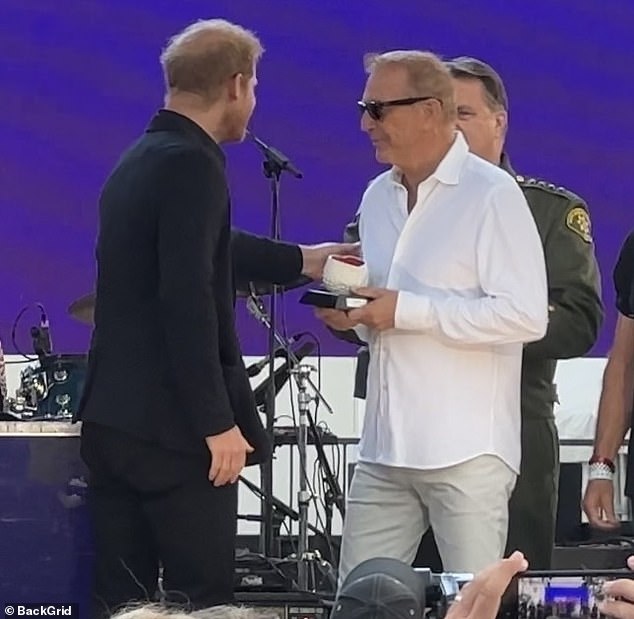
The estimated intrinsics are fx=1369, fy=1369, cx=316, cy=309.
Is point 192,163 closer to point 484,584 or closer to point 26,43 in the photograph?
point 484,584

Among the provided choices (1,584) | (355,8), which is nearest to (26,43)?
(355,8)

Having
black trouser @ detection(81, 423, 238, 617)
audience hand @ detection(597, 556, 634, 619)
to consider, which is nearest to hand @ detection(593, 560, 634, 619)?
audience hand @ detection(597, 556, 634, 619)

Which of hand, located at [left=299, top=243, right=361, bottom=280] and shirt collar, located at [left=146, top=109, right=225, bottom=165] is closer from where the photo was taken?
shirt collar, located at [left=146, top=109, right=225, bottom=165]

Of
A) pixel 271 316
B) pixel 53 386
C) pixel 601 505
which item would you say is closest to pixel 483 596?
pixel 601 505

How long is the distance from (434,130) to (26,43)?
8.42ft

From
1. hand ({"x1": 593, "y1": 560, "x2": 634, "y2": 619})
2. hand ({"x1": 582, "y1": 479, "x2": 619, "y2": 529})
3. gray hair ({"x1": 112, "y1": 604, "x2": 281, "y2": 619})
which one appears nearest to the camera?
gray hair ({"x1": 112, "y1": 604, "x2": 281, "y2": 619})

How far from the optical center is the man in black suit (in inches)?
89.0

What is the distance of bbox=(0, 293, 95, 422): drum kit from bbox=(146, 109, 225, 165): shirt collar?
918 millimetres

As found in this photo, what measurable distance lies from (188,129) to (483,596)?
1247 mm

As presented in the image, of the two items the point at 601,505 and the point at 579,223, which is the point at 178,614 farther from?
the point at 579,223

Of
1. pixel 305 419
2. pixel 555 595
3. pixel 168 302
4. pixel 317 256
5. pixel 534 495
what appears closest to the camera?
pixel 555 595

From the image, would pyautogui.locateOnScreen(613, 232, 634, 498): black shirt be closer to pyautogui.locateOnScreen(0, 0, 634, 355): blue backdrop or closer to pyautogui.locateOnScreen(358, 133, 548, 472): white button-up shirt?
pyautogui.locateOnScreen(358, 133, 548, 472): white button-up shirt

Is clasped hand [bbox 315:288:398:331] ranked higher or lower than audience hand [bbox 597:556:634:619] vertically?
higher

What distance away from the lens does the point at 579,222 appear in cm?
278
